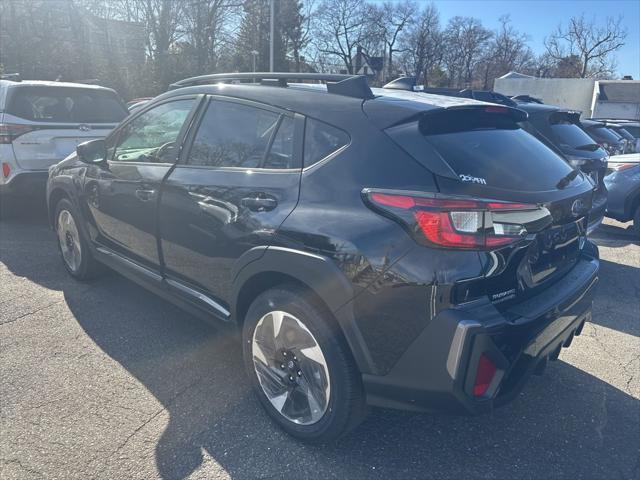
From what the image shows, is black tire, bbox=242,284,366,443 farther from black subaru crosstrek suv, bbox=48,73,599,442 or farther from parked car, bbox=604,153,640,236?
parked car, bbox=604,153,640,236

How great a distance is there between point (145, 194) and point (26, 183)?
12.5 feet

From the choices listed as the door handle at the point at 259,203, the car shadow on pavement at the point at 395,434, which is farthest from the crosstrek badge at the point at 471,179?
the car shadow on pavement at the point at 395,434

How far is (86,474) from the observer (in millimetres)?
2387

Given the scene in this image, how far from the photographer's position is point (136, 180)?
11.7ft

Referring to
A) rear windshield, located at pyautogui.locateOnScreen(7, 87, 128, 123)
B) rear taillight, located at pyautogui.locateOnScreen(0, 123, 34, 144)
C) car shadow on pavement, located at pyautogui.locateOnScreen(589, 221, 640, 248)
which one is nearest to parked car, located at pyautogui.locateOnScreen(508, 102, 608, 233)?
car shadow on pavement, located at pyautogui.locateOnScreen(589, 221, 640, 248)

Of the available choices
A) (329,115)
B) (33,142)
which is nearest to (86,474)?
(329,115)

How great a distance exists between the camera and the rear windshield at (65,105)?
20.8 feet

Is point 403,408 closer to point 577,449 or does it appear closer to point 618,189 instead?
point 577,449

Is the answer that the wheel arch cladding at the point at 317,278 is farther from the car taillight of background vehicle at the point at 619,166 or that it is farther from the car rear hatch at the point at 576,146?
the car taillight of background vehicle at the point at 619,166

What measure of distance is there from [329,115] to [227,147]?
0.78 metres

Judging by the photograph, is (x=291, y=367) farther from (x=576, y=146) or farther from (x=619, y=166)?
(x=619, y=166)

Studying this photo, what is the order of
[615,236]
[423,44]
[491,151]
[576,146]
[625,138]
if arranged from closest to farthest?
[491,151], [576,146], [615,236], [625,138], [423,44]

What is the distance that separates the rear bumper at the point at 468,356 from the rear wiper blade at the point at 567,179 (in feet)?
1.76

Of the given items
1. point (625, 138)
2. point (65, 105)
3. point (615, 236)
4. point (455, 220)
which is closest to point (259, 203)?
point (455, 220)
